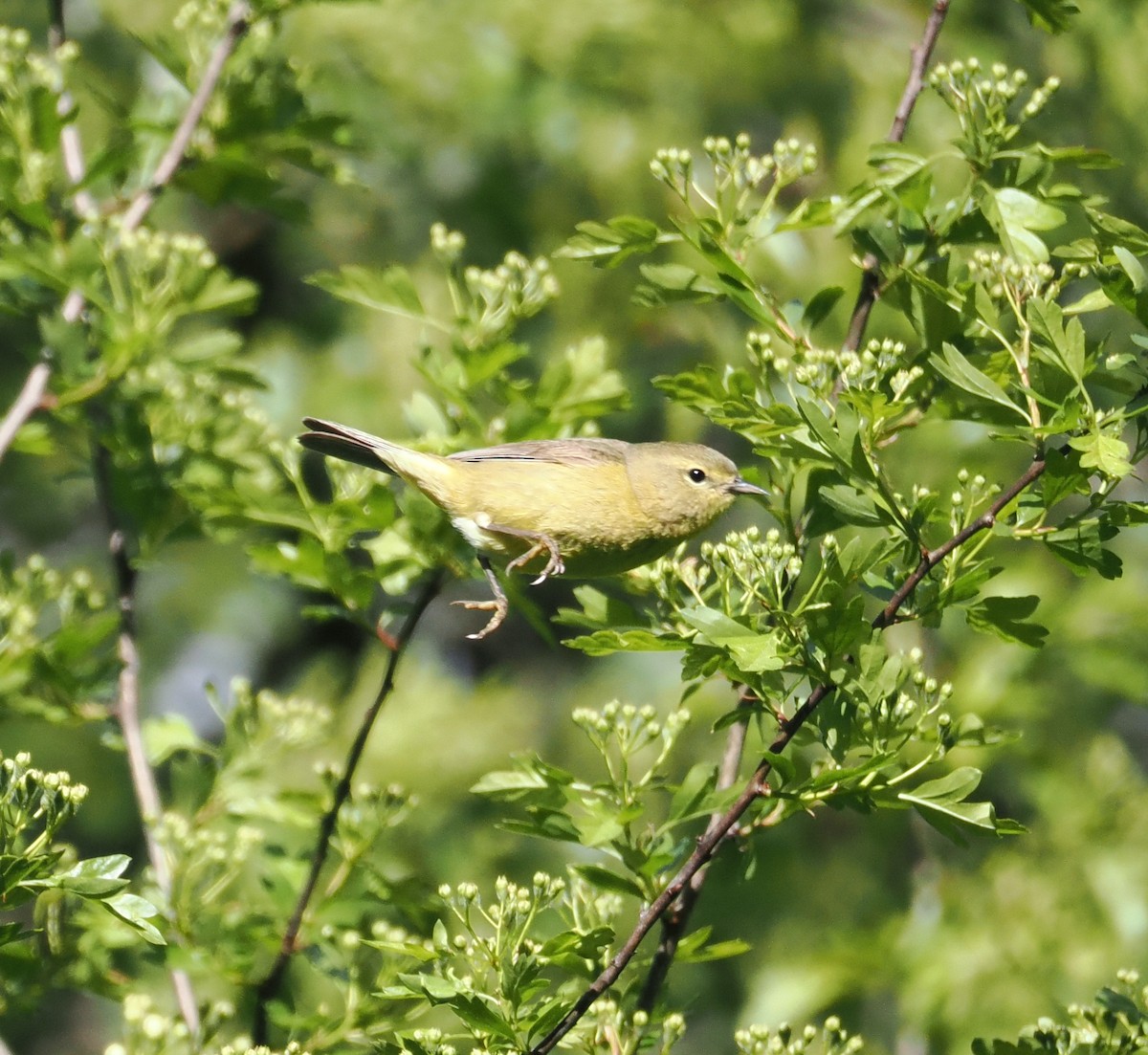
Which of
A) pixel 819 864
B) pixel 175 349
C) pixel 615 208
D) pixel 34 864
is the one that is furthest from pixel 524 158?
pixel 34 864

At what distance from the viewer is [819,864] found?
19.2ft

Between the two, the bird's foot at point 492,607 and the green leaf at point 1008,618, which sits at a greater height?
the green leaf at point 1008,618

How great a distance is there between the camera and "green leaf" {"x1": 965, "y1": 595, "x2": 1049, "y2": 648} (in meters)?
2.07

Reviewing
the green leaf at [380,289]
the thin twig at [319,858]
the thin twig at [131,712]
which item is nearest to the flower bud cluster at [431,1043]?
the thin twig at [319,858]

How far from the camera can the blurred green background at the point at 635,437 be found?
4516mm

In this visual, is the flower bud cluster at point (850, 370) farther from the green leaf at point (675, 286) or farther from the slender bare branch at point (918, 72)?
the slender bare branch at point (918, 72)

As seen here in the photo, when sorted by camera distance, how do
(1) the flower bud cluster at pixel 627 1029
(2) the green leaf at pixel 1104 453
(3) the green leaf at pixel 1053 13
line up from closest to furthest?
(2) the green leaf at pixel 1104 453 < (1) the flower bud cluster at pixel 627 1029 < (3) the green leaf at pixel 1053 13

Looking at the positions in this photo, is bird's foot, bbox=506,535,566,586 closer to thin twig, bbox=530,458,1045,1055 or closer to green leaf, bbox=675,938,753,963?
green leaf, bbox=675,938,753,963

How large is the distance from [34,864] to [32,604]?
5.10 feet

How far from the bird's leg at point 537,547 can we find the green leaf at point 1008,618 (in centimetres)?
115

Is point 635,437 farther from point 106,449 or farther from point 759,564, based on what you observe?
point 759,564

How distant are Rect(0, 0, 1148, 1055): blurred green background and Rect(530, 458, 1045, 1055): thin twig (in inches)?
83.4

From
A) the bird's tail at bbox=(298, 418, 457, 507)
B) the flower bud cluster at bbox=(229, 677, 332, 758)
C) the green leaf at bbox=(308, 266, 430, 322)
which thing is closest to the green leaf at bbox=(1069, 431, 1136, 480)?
the green leaf at bbox=(308, 266, 430, 322)

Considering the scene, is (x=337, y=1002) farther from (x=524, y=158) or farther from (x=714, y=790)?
(x=524, y=158)
